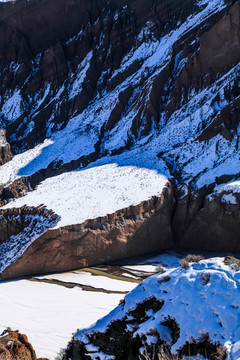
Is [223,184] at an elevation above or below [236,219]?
above

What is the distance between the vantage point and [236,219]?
2581 centimetres

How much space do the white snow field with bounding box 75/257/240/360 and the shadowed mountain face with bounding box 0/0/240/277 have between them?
47.4 ft

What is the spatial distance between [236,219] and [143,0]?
128ft

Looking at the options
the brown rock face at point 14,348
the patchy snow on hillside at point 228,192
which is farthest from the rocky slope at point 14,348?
the patchy snow on hillside at point 228,192

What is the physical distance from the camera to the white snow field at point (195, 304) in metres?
7.94

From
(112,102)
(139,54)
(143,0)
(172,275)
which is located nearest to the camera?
(172,275)

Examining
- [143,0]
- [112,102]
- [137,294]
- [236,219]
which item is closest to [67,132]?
[112,102]

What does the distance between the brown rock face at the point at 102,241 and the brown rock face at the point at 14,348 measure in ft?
43.1

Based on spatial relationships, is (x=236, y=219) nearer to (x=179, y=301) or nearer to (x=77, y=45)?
(x=179, y=301)

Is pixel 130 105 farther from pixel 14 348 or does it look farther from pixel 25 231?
pixel 14 348

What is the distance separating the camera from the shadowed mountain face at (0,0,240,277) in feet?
90.5

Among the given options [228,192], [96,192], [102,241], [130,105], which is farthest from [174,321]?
[130,105]

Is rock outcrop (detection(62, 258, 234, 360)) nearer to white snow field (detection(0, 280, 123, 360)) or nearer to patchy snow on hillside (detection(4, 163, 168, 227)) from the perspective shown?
white snow field (detection(0, 280, 123, 360))

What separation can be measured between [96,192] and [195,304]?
20.0 metres
